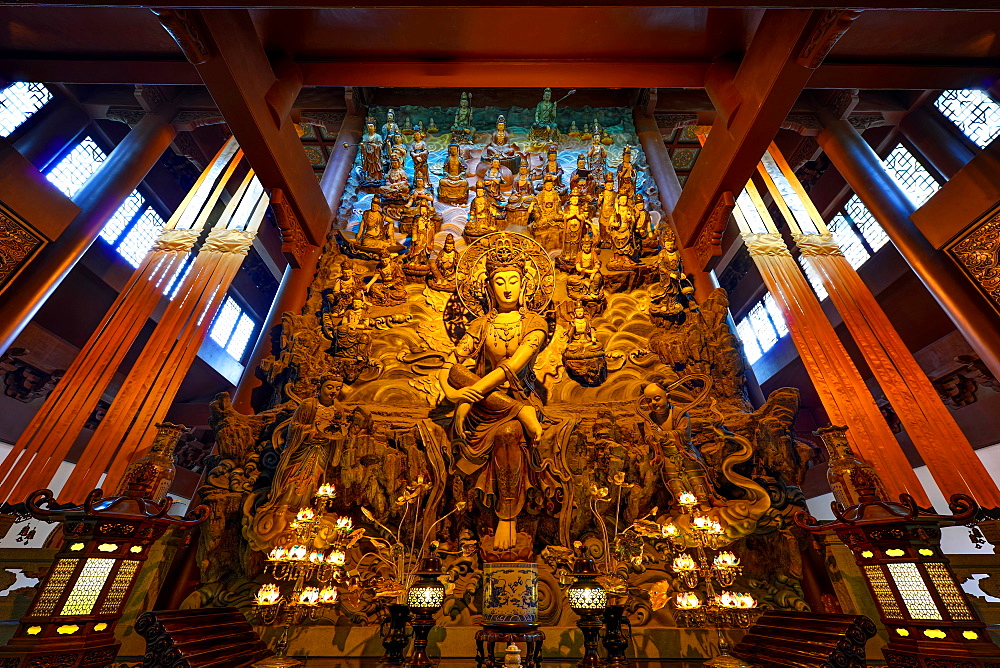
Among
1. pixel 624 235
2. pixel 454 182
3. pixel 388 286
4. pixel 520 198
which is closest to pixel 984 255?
pixel 624 235

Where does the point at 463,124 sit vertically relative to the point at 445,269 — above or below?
above

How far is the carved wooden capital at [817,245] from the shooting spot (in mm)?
6703

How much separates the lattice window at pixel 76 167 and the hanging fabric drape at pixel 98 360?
2223mm

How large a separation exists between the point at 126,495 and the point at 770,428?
5.76 m

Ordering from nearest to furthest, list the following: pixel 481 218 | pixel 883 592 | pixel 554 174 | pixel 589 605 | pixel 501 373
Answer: pixel 883 592, pixel 589 605, pixel 501 373, pixel 481 218, pixel 554 174

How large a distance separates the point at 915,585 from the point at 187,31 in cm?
753

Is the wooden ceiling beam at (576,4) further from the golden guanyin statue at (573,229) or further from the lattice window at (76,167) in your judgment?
the lattice window at (76,167)

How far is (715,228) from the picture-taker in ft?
21.6

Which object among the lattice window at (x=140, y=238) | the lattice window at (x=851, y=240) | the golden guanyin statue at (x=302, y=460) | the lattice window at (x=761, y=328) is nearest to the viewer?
the golden guanyin statue at (x=302, y=460)

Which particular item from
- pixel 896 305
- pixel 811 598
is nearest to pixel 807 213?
pixel 896 305

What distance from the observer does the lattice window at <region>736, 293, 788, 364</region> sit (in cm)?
1092

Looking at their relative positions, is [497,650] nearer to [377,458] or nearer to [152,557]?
[377,458]

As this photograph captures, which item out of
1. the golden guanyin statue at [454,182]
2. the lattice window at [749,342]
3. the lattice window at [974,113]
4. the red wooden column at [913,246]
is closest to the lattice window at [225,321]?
the golden guanyin statue at [454,182]

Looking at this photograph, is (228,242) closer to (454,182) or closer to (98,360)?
(98,360)
